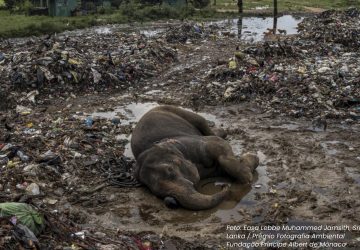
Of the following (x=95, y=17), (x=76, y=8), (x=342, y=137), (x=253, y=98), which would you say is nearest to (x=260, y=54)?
(x=253, y=98)

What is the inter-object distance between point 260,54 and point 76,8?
764 inches

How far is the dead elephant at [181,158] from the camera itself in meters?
5.76

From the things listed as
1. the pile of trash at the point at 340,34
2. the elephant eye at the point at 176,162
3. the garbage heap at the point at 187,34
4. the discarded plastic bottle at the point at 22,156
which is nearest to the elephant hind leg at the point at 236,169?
the elephant eye at the point at 176,162

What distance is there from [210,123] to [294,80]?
2.70m

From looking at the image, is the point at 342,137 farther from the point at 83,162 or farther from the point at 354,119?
the point at 83,162

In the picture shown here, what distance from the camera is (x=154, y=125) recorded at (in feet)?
22.5

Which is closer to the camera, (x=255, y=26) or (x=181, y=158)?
(x=181, y=158)

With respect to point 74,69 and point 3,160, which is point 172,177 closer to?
point 3,160

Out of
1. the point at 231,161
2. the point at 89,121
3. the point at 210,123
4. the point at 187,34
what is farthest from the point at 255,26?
the point at 231,161

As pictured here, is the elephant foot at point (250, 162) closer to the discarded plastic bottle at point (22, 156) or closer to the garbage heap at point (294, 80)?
the garbage heap at point (294, 80)

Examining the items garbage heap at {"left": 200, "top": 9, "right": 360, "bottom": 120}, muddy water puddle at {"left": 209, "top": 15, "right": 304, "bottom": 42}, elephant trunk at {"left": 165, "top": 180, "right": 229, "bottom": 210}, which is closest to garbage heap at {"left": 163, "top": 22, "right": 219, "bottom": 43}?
muddy water puddle at {"left": 209, "top": 15, "right": 304, "bottom": 42}

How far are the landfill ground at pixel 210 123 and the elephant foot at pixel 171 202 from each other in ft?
0.35

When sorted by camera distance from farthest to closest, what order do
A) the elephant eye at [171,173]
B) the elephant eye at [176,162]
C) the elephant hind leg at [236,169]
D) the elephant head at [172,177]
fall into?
the elephant hind leg at [236,169] < the elephant eye at [176,162] < the elephant eye at [171,173] < the elephant head at [172,177]

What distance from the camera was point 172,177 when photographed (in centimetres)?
583
